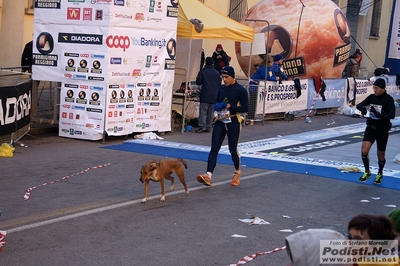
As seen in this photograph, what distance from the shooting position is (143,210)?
890cm

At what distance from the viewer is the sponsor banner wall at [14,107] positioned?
12797 mm

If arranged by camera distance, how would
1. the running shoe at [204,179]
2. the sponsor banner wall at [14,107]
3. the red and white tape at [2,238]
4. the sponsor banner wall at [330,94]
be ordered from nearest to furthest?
the red and white tape at [2,238]
the running shoe at [204,179]
the sponsor banner wall at [14,107]
the sponsor banner wall at [330,94]

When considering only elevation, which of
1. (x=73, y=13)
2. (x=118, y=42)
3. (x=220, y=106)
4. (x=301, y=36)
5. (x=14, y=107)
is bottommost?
(x=14, y=107)

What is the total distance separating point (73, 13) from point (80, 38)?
0.57m

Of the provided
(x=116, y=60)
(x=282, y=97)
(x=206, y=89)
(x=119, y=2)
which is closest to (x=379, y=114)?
(x=116, y=60)

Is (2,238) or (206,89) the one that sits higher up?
(206,89)

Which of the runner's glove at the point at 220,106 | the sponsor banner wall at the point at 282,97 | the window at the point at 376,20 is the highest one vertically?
the window at the point at 376,20

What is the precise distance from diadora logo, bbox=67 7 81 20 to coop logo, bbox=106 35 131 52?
885 millimetres

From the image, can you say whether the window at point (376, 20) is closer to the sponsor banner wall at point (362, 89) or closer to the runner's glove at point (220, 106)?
the sponsor banner wall at point (362, 89)

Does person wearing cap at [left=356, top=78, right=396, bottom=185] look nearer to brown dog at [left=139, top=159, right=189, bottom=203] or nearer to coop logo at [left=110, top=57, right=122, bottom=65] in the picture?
brown dog at [left=139, top=159, right=189, bottom=203]

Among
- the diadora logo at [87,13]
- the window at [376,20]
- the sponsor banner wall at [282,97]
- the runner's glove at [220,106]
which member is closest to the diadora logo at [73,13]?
the diadora logo at [87,13]

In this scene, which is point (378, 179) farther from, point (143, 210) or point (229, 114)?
point (143, 210)

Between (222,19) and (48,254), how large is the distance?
1281 cm

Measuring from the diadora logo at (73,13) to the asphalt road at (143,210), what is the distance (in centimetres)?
301
